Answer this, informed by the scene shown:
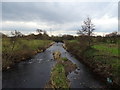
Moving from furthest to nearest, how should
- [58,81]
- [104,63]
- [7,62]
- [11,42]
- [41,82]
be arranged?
[11,42] < [7,62] < [104,63] < [41,82] < [58,81]

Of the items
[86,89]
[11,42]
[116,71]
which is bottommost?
[86,89]

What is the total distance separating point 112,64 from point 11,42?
33397mm

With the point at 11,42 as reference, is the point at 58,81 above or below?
below

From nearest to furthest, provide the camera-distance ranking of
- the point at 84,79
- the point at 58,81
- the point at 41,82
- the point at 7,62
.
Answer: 1. the point at 58,81
2. the point at 41,82
3. the point at 84,79
4. the point at 7,62

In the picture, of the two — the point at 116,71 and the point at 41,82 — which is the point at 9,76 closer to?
the point at 41,82

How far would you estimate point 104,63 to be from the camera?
29.7m

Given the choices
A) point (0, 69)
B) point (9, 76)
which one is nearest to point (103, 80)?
point (9, 76)

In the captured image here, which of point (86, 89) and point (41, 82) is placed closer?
point (86, 89)

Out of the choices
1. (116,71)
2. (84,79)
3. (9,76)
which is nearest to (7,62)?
(9,76)

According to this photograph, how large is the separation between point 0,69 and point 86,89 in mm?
17717

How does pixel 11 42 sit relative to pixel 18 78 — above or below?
above

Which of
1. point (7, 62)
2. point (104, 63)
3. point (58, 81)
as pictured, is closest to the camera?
point (58, 81)

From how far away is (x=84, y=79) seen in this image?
2603 centimetres

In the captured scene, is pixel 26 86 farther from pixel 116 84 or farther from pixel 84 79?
pixel 116 84
